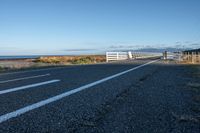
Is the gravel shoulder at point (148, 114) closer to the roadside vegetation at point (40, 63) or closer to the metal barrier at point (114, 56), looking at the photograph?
the roadside vegetation at point (40, 63)

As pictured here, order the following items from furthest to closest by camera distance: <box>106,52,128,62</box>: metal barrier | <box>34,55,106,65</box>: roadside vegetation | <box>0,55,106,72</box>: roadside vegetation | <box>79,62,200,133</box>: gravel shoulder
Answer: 1. <box>106,52,128,62</box>: metal barrier
2. <box>34,55,106,65</box>: roadside vegetation
3. <box>0,55,106,72</box>: roadside vegetation
4. <box>79,62,200,133</box>: gravel shoulder

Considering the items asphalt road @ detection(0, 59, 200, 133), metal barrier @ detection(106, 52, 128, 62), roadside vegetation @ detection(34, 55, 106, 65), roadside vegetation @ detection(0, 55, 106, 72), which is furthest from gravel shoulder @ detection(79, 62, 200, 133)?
metal barrier @ detection(106, 52, 128, 62)

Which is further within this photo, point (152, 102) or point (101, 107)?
point (152, 102)

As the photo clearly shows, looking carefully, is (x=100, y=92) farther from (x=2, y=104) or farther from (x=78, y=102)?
(x=2, y=104)

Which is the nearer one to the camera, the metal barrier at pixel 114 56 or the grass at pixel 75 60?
the grass at pixel 75 60

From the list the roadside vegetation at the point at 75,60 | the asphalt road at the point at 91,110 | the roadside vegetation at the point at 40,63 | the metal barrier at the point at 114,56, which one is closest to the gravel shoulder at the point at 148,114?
the asphalt road at the point at 91,110

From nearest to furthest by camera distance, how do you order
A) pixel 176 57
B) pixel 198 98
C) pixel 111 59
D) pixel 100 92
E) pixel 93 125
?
pixel 93 125, pixel 198 98, pixel 100 92, pixel 111 59, pixel 176 57

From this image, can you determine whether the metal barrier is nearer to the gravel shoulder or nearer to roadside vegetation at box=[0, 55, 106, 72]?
roadside vegetation at box=[0, 55, 106, 72]

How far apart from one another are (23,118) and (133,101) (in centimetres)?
271

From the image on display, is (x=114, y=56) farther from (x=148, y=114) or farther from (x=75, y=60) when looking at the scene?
(x=148, y=114)

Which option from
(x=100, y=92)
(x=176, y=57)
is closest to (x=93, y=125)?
(x=100, y=92)

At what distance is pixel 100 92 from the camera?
27.5ft

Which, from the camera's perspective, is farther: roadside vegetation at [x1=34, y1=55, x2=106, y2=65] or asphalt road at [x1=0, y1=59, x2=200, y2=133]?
roadside vegetation at [x1=34, y1=55, x2=106, y2=65]

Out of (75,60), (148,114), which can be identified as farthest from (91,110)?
(75,60)
